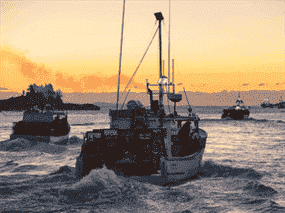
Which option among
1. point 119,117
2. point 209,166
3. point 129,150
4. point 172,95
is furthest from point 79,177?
point 209,166

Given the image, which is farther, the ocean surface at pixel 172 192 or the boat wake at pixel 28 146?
the boat wake at pixel 28 146

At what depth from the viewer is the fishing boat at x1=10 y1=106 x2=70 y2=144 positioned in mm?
36812

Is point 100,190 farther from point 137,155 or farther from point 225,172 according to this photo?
point 225,172

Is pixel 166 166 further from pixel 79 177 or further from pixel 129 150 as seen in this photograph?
pixel 79 177

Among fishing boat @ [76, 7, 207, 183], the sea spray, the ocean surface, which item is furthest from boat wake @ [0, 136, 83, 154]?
the sea spray

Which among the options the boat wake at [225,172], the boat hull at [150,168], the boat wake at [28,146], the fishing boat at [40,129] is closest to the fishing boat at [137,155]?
the boat hull at [150,168]

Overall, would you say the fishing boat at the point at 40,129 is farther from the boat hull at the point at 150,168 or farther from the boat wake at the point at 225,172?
the boat hull at the point at 150,168

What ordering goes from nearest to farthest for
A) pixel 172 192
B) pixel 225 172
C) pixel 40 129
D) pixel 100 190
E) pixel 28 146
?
pixel 100 190 < pixel 172 192 < pixel 225 172 < pixel 28 146 < pixel 40 129

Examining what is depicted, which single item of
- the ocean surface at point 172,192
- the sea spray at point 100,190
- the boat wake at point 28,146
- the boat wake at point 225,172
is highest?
the sea spray at point 100,190

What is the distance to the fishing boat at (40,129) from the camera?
121ft

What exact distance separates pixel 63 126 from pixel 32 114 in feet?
15.2

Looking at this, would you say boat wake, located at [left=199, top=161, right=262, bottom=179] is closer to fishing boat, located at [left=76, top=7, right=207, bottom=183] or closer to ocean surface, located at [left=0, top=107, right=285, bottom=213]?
ocean surface, located at [left=0, top=107, right=285, bottom=213]

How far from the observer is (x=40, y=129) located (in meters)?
37.4

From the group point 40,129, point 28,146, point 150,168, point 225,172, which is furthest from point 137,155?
point 40,129
